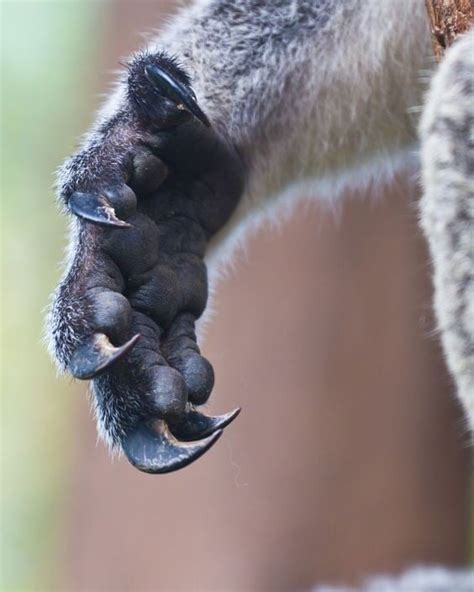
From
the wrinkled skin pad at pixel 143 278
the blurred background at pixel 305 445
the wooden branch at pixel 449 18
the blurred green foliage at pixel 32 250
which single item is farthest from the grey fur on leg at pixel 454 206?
the blurred green foliage at pixel 32 250

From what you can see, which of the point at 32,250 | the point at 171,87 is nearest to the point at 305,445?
the point at 171,87

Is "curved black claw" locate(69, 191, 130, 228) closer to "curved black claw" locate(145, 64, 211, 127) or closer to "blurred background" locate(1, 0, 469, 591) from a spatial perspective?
"curved black claw" locate(145, 64, 211, 127)

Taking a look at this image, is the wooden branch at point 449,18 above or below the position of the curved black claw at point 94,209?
below

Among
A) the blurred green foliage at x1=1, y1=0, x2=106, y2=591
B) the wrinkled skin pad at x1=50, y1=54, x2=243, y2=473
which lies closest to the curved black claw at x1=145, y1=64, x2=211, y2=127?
the wrinkled skin pad at x1=50, y1=54, x2=243, y2=473

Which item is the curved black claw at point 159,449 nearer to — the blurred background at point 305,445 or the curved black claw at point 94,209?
the curved black claw at point 94,209

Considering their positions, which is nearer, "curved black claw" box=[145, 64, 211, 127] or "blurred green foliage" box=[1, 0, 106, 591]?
"curved black claw" box=[145, 64, 211, 127]

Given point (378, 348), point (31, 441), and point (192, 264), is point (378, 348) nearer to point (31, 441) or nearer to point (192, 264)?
point (192, 264)

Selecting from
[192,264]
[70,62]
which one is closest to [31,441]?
[70,62]
